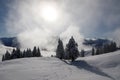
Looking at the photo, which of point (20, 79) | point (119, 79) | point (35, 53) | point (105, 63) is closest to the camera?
point (20, 79)

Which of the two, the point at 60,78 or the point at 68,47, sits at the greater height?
the point at 68,47

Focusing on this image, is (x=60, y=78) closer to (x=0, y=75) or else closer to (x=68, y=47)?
(x=0, y=75)

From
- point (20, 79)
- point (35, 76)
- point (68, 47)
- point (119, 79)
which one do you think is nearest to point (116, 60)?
point (119, 79)

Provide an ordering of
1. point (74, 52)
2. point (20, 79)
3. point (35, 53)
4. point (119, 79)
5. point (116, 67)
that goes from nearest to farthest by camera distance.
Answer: point (20, 79) → point (119, 79) → point (116, 67) → point (74, 52) → point (35, 53)

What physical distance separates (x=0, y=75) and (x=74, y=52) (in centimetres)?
3312

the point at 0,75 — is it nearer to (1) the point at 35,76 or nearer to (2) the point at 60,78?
(1) the point at 35,76

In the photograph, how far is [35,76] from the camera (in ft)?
88.5

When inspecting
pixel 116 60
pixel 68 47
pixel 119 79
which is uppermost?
pixel 68 47

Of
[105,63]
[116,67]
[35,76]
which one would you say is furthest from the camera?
[105,63]

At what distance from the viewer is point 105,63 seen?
43094 mm

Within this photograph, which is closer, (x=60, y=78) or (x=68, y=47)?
(x=60, y=78)

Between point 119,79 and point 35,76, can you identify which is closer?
point 35,76

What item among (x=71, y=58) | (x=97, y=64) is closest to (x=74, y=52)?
(x=71, y=58)

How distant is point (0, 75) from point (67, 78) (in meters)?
11.3
